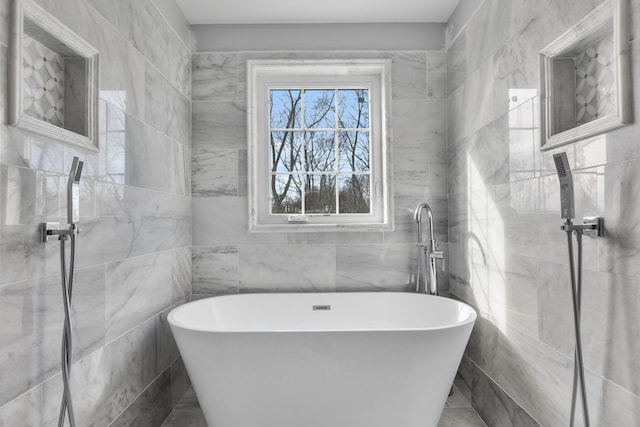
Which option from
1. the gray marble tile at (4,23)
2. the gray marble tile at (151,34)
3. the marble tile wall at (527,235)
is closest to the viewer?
the gray marble tile at (4,23)

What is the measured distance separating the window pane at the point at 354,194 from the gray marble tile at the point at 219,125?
0.77 meters

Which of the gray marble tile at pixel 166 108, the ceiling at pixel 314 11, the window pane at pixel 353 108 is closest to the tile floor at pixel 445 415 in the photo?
the gray marble tile at pixel 166 108

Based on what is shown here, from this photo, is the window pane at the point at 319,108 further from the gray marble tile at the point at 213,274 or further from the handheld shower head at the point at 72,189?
the handheld shower head at the point at 72,189

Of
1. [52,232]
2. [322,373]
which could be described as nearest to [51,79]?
[52,232]

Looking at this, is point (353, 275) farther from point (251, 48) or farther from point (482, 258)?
point (251, 48)

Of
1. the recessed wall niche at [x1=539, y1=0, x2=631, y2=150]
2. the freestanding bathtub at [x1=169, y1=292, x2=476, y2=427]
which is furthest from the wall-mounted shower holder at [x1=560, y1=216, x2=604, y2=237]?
the freestanding bathtub at [x1=169, y1=292, x2=476, y2=427]

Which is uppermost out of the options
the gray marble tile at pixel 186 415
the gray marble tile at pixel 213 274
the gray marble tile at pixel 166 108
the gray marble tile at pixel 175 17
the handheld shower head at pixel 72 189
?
the gray marble tile at pixel 175 17

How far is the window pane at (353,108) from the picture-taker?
281 centimetres

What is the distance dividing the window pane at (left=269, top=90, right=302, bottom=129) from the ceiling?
48 cm

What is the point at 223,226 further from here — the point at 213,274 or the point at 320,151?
the point at 320,151

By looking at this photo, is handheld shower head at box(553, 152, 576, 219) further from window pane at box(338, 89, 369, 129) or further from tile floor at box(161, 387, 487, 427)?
window pane at box(338, 89, 369, 129)

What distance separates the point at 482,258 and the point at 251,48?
203 centimetres

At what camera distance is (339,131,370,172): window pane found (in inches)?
110

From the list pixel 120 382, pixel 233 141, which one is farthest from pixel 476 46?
pixel 120 382
